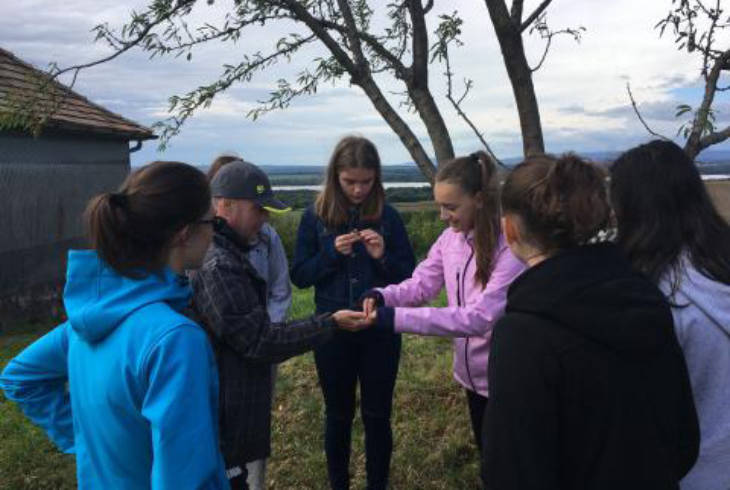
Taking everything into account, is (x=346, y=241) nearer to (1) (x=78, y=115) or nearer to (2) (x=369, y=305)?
(2) (x=369, y=305)

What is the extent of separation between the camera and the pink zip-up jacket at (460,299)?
2.74 metres

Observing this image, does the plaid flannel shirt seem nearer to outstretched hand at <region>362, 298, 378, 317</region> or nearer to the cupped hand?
outstretched hand at <region>362, 298, 378, 317</region>

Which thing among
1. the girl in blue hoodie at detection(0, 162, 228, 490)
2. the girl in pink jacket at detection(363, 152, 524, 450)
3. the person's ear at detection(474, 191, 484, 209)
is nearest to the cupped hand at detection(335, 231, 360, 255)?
the girl in pink jacket at detection(363, 152, 524, 450)

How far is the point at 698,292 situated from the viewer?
5.82 ft

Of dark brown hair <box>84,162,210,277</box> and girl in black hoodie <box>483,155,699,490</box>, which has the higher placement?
dark brown hair <box>84,162,210,277</box>

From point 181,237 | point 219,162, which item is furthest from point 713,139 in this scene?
point 181,237

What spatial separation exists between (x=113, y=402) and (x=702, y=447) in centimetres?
150

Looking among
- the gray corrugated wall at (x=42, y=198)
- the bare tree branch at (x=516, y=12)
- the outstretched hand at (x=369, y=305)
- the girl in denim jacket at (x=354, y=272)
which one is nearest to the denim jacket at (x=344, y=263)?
the girl in denim jacket at (x=354, y=272)

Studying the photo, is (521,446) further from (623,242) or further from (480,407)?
(480,407)

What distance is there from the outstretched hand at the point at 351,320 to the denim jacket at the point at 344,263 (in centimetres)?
54

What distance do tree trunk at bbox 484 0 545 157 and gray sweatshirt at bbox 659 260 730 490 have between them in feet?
6.43

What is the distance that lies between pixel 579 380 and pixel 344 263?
6.42ft

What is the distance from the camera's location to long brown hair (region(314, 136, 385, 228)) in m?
3.31

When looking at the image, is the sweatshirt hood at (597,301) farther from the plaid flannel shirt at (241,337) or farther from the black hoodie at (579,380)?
the plaid flannel shirt at (241,337)
